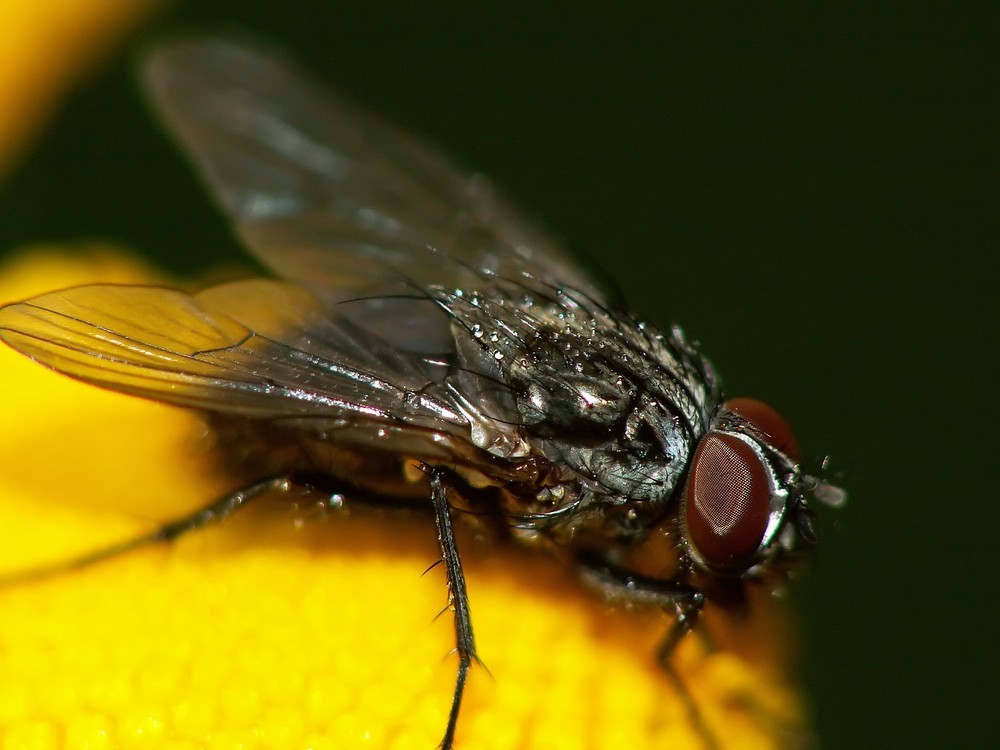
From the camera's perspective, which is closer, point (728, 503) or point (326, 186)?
point (728, 503)

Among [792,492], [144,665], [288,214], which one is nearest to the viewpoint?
[144,665]

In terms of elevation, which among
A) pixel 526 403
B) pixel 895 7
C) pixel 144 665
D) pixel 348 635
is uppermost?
pixel 895 7

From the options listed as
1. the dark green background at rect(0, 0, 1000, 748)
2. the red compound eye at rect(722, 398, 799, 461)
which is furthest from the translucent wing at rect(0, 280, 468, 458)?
the dark green background at rect(0, 0, 1000, 748)

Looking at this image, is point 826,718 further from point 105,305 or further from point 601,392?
point 105,305

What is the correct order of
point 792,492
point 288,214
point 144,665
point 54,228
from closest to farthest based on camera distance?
point 144,665, point 792,492, point 288,214, point 54,228

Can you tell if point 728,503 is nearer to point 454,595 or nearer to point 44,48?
point 454,595

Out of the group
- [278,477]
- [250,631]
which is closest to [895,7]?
[278,477]

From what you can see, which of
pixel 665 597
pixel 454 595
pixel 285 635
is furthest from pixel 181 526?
pixel 665 597
